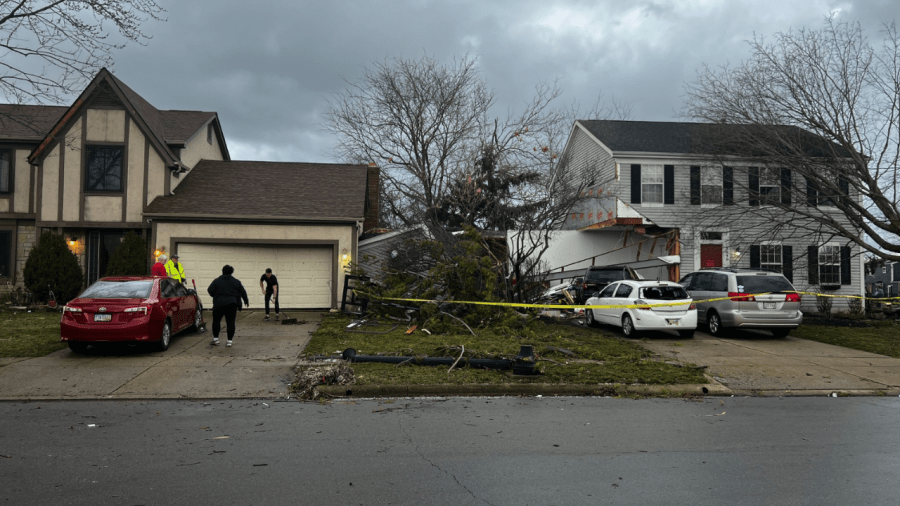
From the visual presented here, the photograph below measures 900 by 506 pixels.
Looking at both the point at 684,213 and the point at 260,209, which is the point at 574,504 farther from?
the point at 684,213

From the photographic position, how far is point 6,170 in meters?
19.8

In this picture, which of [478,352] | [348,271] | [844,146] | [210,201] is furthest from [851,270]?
[210,201]

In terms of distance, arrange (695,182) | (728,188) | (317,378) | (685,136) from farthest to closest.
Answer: (685,136), (695,182), (728,188), (317,378)

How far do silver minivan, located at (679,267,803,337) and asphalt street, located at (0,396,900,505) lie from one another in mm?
6346

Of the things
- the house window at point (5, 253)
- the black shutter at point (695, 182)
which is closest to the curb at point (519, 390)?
the black shutter at point (695, 182)

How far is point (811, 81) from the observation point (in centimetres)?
1652

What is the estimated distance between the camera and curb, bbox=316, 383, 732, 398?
27.3ft

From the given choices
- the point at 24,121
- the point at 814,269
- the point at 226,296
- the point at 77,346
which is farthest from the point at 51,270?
the point at 814,269

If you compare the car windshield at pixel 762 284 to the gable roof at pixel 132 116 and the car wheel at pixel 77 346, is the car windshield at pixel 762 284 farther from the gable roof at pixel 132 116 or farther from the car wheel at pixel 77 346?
the gable roof at pixel 132 116

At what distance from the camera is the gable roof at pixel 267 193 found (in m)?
18.2

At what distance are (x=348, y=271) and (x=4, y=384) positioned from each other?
10.4 metres

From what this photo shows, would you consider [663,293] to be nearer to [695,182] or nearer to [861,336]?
[861,336]

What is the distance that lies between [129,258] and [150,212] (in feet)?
4.74

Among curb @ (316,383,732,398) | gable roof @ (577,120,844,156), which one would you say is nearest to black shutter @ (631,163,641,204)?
gable roof @ (577,120,844,156)
